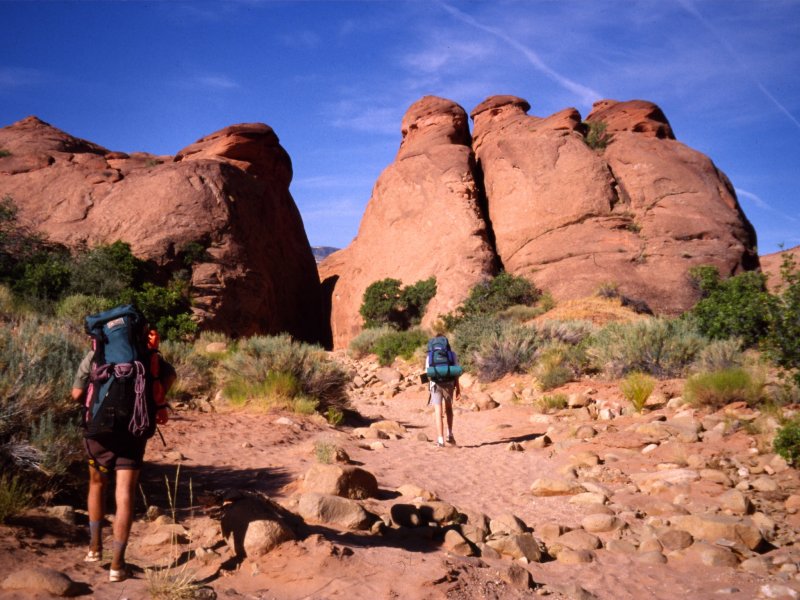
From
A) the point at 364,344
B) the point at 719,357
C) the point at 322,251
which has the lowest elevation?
the point at 719,357

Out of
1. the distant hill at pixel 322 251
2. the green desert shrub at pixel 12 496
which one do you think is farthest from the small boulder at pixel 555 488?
the distant hill at pixel 322 251

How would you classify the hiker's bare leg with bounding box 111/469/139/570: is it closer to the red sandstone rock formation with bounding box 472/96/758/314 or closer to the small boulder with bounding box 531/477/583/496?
the small boulder with bounding box 531/477/583/496

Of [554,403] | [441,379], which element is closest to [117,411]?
[441,379]

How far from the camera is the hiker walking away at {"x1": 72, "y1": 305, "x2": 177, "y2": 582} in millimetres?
3693

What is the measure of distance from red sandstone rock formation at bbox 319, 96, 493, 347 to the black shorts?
829 inches

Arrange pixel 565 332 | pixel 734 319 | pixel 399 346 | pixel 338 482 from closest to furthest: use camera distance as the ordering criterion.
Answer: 1. pixel 338 482
2. pixel 734 319
3. pixel 565 332
4. pixel 399 346

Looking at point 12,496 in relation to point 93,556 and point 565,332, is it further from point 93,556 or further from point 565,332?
point 565,332

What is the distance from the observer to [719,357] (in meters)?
10.5

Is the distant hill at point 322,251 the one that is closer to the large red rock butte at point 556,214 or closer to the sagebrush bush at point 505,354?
the large red rock butte at point 556,214

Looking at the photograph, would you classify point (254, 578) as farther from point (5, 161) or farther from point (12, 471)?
point (5, 161)

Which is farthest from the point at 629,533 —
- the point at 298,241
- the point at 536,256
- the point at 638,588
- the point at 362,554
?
the point at 298,241

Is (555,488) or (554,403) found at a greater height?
(554,403)

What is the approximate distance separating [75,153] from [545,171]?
2227 cm

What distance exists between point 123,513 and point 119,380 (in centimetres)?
83
